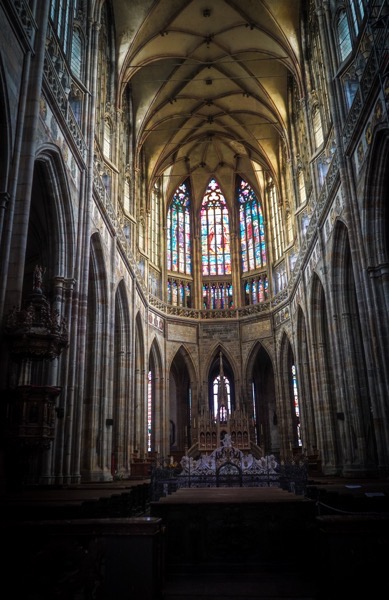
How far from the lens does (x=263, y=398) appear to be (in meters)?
38.3

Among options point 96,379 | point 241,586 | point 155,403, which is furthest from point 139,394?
point 241,586

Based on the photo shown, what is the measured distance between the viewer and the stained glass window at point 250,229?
37.0 metres

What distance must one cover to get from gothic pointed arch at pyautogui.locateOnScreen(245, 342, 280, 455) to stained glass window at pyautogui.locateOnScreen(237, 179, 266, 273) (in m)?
6.34

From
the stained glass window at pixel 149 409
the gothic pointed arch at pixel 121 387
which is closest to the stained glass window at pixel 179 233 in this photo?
the stained glass window at pixel 149 409

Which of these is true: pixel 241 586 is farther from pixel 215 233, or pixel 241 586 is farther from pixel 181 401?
pixel 215 233

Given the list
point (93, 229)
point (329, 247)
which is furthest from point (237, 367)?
point (93, 229)

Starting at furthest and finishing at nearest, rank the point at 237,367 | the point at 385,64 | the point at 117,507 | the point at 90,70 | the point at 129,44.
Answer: the point at 237,367 → the point at 129,44 → the point at 90,70 → the point at 385,64 → the point at 117,507

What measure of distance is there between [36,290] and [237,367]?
25.4 meters

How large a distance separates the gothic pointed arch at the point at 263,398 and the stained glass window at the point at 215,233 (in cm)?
701

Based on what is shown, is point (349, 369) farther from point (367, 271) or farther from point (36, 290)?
point (36, 290)

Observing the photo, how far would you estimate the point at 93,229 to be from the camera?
18375 millimetres

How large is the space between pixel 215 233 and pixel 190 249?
7.60ft

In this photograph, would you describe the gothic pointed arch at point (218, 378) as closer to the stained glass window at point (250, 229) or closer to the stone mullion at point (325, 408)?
the stained glass window at point (250, 229)


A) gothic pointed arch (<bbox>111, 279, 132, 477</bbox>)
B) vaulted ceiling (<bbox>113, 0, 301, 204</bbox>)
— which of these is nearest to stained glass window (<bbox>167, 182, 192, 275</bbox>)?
vaulted ceiling (<bbox>113, 0, 301, 204</bbox>)
